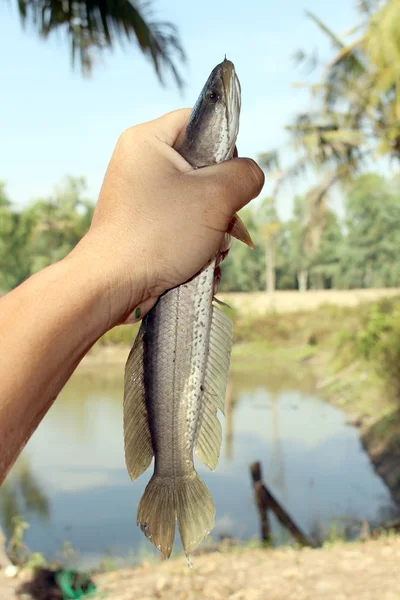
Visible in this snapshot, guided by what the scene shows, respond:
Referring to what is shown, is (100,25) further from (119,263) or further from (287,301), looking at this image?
(287,301)

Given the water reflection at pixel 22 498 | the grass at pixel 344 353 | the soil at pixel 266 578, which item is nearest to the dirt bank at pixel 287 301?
the grass at pixel 344 353

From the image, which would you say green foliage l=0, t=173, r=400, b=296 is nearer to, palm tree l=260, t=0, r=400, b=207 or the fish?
palm tree l=260, t=0, r=400, b=207

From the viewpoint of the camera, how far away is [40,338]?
1.09m

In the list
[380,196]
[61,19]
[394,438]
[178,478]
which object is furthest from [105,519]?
[380,196]

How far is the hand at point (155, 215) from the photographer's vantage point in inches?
48.8

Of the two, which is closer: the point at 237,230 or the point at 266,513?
the point at 237,230

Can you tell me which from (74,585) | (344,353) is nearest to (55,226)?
(344,353)

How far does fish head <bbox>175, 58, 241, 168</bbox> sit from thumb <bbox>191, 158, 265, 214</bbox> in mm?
62

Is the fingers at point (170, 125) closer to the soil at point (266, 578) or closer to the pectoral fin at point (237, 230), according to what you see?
the pectoral fin at point (237, 230)

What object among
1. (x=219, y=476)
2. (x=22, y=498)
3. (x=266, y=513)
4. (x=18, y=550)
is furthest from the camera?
(x=219, y=476)

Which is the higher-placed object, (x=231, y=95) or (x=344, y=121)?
(x=344, y=121)

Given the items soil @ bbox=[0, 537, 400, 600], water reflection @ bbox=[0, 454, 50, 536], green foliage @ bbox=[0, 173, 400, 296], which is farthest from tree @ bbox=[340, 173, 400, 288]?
soil @ bbox=[0, 537, 400, 600]

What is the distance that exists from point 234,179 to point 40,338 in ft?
1.68

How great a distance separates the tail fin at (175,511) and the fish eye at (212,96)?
81 cm
